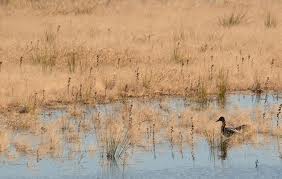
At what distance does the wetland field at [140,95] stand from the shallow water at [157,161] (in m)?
0.01

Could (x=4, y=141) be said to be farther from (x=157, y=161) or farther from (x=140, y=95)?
(x=140, y=95)

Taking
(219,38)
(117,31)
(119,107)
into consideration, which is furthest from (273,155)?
(117,31)

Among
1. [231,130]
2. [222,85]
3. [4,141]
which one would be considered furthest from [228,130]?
[222,85]

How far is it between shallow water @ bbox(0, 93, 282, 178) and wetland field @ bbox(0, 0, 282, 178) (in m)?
0.01

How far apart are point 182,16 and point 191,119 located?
14527 millimetres

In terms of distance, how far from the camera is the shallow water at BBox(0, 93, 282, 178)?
34.9 ft

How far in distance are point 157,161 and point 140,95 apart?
4987mm

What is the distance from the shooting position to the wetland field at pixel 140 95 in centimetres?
1130

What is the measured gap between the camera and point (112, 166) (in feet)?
36.1

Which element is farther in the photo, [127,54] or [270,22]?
[270,22]

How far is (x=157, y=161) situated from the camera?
1128cm

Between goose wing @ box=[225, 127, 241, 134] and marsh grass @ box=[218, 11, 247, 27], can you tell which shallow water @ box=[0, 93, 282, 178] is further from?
marsh grass @ box=[218, 11, 247, 27]

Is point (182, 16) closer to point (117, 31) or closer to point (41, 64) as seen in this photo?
point (117, 31)

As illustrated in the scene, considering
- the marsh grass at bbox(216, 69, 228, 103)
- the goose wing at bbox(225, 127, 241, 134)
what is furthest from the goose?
the marsh grass at bbox(216, 69, 228, 103)
